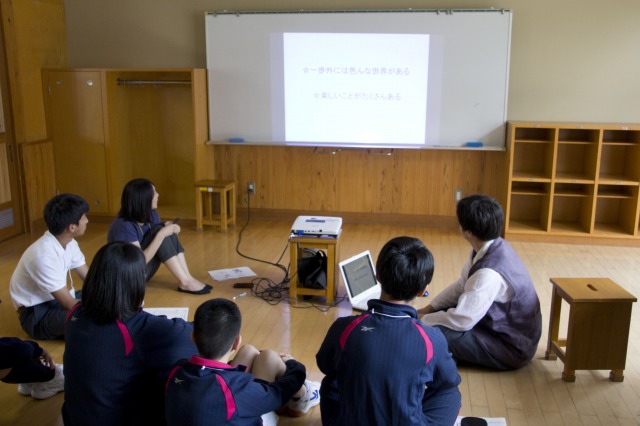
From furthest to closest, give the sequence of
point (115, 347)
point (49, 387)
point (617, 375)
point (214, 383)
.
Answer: point (617, 375), point (49, 387), point (115, 347), point (214, 383)

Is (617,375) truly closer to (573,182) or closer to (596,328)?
(596,328)

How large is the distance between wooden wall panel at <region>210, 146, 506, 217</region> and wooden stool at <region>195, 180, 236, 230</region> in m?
0.29

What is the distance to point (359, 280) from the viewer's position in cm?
381

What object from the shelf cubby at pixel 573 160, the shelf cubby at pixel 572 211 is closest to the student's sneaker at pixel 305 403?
the shelf cubby at pixel 572 211

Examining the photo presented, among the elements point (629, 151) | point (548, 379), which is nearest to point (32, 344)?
point (548, 379)

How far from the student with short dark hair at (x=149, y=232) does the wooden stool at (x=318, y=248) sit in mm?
625

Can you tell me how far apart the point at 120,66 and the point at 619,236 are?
5.05 metres

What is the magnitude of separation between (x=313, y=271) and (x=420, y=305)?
2.41 ft

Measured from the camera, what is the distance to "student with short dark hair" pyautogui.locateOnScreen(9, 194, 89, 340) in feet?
10.2

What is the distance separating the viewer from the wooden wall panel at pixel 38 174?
18.5 ft

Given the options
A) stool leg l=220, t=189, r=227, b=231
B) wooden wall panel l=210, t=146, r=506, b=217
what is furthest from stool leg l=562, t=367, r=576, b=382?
stool leg l=220, t=189, r=227, b=231

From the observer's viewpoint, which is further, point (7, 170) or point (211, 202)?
point (211, 202)

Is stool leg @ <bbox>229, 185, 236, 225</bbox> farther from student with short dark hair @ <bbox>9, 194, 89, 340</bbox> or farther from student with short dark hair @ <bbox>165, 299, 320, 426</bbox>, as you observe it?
student with short dark hair @ <bbox>165, 299, 320, 426</bbox>

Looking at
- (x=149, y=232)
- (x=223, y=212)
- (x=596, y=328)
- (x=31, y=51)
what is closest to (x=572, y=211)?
(x=596, y=328)
